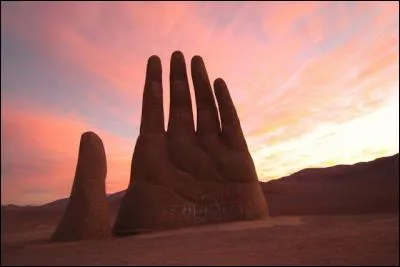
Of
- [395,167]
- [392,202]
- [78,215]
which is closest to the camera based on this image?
[78,215]

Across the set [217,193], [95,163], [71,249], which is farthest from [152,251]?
[217,193]

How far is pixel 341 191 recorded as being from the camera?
46.4 m

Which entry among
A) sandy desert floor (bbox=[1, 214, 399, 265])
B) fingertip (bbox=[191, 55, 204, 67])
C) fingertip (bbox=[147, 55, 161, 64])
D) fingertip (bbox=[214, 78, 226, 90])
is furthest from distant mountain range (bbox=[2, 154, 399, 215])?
fingertip (bbox=[147, 55, 161, 64])

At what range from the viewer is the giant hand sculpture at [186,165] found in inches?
673

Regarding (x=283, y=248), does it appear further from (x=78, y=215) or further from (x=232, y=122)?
(x=232, y=122)

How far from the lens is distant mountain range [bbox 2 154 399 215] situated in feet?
106

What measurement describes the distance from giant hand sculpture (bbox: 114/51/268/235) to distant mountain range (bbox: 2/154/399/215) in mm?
14338

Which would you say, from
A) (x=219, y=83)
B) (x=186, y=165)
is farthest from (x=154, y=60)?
(x=186, y=165)

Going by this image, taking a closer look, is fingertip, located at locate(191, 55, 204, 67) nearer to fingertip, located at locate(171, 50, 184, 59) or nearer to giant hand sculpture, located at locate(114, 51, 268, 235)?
giant hand sculpture, located at locate(114, 51, 268, 235)

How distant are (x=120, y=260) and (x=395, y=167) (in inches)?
2240

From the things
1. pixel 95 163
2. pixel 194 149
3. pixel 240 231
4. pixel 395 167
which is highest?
pixel 395 167

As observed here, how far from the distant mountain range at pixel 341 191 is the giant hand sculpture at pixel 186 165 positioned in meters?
14.3

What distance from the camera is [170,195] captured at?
17281 millimetres

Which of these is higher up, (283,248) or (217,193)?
(217,193)
